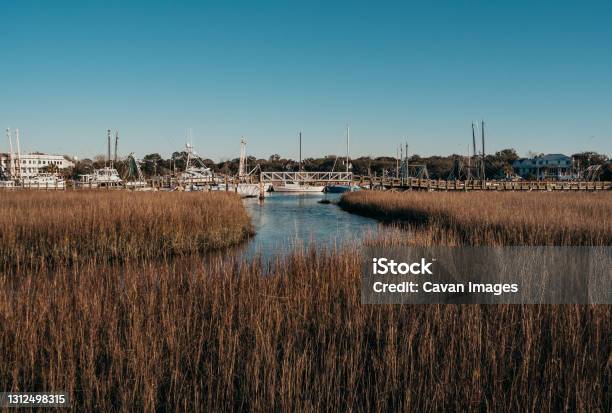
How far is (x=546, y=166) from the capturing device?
93438 mm

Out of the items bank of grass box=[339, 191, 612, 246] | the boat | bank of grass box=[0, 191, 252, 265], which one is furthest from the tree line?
bank of grass box=[0, 191, 252, 265]

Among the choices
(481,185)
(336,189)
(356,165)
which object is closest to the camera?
(481,185)

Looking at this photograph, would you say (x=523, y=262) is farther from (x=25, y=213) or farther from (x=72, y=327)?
(x=25, y=213)

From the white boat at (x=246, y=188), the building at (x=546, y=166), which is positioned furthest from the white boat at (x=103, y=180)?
the building at (x=546, y=166)

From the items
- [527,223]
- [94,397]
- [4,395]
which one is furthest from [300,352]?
[527,223]

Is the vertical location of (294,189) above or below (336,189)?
above

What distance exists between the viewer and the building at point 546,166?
90562 mm

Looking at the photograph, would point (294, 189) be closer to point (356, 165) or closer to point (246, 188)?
point (246, 188)

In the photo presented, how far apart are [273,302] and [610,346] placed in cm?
387

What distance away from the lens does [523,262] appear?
22.6 ft

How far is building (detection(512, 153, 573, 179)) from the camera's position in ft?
297

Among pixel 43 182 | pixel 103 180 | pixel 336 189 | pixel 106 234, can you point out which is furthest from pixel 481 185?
pixel 43 182

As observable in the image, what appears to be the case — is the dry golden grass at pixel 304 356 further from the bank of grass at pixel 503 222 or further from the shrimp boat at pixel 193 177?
the shrimp boat at pixel 193 177

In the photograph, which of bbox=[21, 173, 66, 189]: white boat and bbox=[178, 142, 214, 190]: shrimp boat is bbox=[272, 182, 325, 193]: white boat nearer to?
bbox=[178, 142, 214, 190]: shrimp boat
